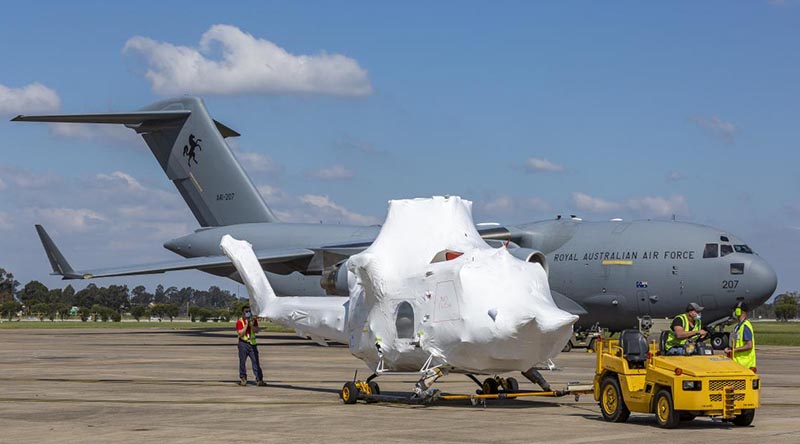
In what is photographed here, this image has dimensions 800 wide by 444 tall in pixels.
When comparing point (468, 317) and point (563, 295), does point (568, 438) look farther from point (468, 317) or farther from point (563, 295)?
point (563, 295)

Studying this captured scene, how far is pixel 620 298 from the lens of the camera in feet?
121

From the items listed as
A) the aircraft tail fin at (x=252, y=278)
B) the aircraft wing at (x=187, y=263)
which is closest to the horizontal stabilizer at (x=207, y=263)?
the aircraft wing at (x=187, y=263)

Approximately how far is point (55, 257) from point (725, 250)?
26905 millimetres

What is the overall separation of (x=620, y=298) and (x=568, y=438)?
76.1ft

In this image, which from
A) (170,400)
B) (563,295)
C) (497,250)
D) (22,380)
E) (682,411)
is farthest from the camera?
(563,295)

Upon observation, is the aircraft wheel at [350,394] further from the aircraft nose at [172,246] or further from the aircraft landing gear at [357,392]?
the aircraft nose at [172,246]

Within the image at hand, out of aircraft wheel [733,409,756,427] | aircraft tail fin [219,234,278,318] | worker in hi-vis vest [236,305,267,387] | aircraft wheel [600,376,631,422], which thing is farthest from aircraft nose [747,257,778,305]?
aircraft wheel [733,409,756,427]

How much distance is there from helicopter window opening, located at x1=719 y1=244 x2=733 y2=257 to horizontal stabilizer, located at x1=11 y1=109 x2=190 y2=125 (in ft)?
76.9

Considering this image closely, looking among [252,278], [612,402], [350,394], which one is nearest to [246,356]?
[252,278]

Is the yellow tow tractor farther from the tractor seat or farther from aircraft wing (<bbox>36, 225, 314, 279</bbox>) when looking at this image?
aircraft wing (<bbox>36, 225, 314, 279</bbox>)

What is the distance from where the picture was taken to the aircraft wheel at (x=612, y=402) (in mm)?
16047

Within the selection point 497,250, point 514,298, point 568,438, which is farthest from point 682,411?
point 497,250

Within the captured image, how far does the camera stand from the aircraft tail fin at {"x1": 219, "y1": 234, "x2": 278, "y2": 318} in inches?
877

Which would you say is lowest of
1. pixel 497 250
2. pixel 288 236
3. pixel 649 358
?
pixel 649 358
